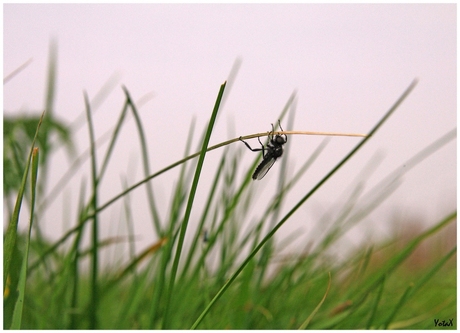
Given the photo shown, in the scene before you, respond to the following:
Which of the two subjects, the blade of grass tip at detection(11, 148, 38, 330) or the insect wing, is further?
the insect wing

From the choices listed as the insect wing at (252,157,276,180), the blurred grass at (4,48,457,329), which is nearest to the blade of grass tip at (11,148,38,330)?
the blurred grass at (4,48,457,329)

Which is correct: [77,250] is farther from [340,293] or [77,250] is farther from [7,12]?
[340,293]

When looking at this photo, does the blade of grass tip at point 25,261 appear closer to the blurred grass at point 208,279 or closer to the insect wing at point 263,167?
the blurred grass at point 208,279

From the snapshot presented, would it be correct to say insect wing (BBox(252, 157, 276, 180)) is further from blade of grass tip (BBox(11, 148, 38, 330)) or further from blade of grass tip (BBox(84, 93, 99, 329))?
blade of grass tip (BBox(11, 148, 38, 330))

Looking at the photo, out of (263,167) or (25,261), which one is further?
(263,167)

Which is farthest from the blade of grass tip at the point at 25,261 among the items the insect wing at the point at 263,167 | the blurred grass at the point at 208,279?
the insect wing at the point at 263,167

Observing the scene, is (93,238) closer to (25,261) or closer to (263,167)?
(25,261)

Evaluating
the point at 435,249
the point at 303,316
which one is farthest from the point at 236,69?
the point at 435,249

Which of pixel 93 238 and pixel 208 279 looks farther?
pixel 208 279

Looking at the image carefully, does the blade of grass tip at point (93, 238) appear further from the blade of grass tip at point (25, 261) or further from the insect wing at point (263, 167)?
the insect wing at point (263, 167)

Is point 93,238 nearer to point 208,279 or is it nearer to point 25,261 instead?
point 25,261

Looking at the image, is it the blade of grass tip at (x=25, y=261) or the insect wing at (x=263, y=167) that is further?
the insect wing at (x=263, y=167)

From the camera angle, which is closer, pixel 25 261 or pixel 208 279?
pixel 25 261

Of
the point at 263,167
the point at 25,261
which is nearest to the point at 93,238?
the point at 25,261
